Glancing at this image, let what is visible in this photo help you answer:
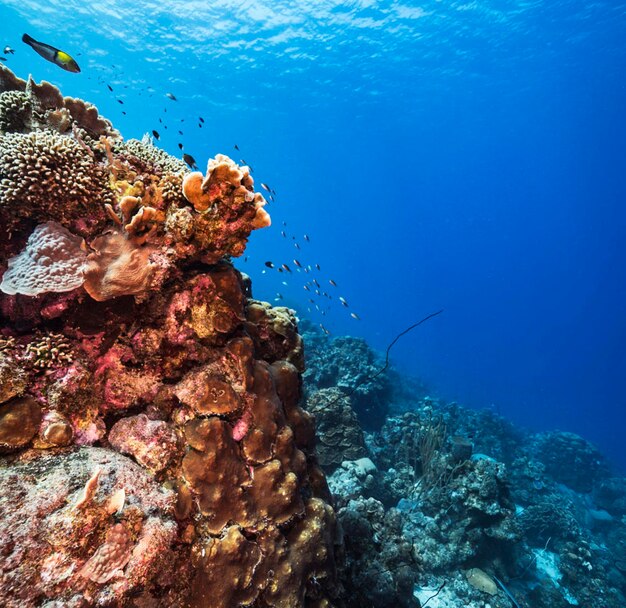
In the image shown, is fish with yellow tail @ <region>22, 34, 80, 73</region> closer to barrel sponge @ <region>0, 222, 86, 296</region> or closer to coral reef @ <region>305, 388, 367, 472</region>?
barrel sponge @ <region>0, 222, 86, 296</region>

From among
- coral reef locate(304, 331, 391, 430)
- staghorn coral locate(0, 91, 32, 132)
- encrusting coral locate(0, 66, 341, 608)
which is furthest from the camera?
coral reef locate(304, 331, 391, 430)

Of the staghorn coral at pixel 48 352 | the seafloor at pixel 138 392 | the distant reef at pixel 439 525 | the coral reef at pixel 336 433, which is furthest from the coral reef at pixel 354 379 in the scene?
the staghorn coral at pixel 48 352

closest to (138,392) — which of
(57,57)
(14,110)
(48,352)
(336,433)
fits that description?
(48,352)

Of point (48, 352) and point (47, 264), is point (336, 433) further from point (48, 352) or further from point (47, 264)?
point (47, 264)

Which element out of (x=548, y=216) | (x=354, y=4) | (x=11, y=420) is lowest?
(x=11, y=420)

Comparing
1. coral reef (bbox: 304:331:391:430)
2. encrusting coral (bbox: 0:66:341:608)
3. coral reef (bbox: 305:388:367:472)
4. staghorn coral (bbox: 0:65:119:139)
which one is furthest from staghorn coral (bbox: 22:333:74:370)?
coral reef (bbox: 304:331:391:430)

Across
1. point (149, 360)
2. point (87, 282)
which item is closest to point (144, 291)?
point (87, 282)

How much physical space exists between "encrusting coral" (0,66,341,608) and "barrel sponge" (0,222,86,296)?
11 mm

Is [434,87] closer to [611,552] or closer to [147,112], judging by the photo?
[147,112]

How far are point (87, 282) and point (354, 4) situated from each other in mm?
40150

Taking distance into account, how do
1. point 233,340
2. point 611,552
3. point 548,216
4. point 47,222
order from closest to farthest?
point 47,222 → point 233,340 → point 611,552 → point 548,216

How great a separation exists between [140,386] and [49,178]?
5.50 feet

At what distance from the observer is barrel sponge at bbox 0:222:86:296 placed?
2.36m

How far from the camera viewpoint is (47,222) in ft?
8.52
